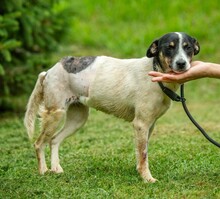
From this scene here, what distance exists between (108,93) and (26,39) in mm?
5134

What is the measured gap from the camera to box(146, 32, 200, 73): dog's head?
647 centimetres

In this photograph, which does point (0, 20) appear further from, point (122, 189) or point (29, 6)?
point (122, 189)

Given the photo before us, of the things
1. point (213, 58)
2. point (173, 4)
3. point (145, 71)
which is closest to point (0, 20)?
point (145, 71)

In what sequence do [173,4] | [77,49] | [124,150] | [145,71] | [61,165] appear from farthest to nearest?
[173,4], [77,49], [124,150], [61,165], [145,71]

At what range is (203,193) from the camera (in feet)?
19.9

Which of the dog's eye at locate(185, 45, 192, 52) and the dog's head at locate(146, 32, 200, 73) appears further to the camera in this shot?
the dog's eye at locate(185, 45, 192, 52)

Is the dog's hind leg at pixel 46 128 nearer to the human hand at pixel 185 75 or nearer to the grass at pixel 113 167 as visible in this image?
the grass at pixel 113 167

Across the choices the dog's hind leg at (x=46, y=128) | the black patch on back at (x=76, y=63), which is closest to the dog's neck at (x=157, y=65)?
the black patch on back at (x=76, y=63)

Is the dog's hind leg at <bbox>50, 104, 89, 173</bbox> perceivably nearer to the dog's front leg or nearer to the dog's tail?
the dog's tail

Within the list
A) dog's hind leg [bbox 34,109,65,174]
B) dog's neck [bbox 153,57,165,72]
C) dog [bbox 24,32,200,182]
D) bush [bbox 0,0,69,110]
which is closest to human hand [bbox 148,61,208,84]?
dog [bbox 24,32,200,182]

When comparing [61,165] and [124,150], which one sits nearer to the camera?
[61,165]

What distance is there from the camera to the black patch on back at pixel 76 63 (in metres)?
7.39

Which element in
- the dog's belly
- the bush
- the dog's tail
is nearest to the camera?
the dog's belly

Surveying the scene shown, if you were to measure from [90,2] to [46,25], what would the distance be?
933cm
